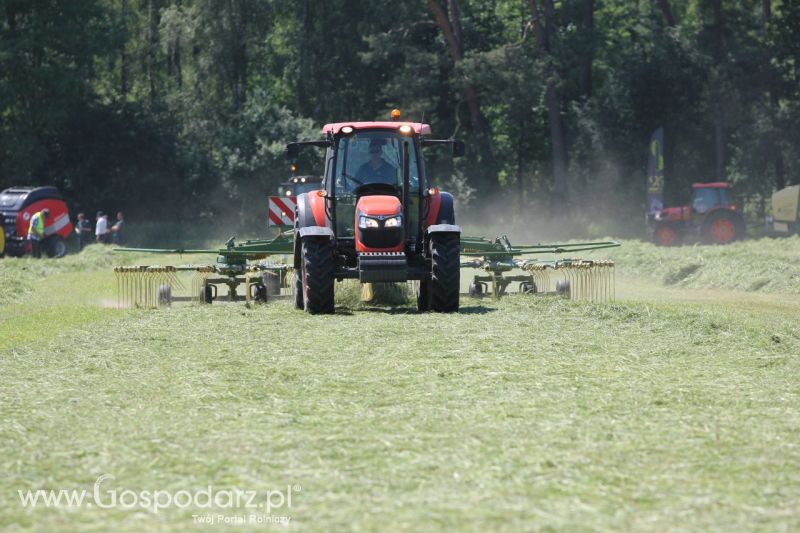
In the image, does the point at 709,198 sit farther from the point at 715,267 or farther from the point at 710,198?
the point at 715,267

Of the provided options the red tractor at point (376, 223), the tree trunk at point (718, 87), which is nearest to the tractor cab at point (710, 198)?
the tree trunk at point (718, 87)

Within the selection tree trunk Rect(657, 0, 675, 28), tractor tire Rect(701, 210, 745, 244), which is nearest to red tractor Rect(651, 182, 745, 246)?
tractor tire Rect(701, 210, 745, 244)

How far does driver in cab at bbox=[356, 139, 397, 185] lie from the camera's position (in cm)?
1554

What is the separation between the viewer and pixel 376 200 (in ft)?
49.5

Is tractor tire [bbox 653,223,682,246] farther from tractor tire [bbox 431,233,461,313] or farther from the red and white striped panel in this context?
tractor tire [bbox 431,233,461,313]

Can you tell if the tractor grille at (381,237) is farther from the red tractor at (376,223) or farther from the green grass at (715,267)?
the green grass at (715,267)

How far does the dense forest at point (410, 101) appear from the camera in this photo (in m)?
45.1

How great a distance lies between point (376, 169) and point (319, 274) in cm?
163

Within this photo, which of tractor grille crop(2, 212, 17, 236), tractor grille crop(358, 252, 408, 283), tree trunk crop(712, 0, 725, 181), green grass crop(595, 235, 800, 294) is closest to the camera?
tractor grille crop(358, 252, 408, 283)

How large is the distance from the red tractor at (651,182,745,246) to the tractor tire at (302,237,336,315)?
885 inches

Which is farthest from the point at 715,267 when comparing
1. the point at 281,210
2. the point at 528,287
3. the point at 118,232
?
the point at 118,232

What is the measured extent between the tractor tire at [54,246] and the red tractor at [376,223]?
2025cm

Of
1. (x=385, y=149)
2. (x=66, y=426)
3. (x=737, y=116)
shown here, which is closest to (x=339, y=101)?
(x=737, y=116)

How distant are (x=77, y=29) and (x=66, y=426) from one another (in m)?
39.8
